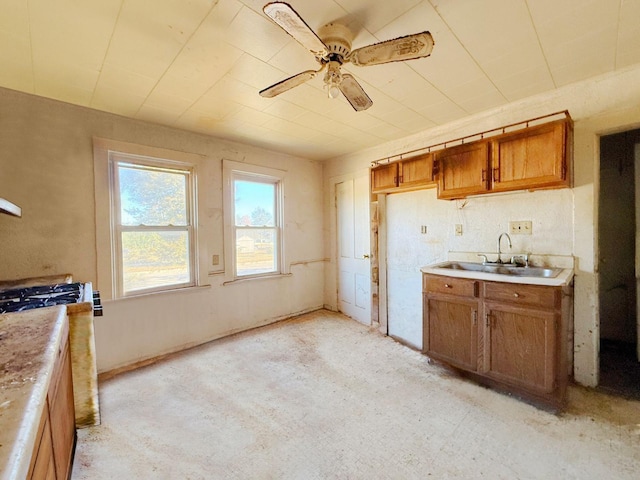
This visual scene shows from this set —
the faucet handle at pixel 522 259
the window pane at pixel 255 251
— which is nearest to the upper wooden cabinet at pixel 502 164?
the faucet handle at pixel 522 259

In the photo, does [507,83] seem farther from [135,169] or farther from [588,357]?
[135,169]

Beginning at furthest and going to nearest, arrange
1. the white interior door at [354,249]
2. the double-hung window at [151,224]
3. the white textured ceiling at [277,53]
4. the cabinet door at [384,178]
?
the white interior door at [354,249]
the cabinet door at [384,178]
the double-hung window at [151,224]
the white textured ceiling at [277,53]

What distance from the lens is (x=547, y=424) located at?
5.87 feet

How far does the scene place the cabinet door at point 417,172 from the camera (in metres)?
2.75

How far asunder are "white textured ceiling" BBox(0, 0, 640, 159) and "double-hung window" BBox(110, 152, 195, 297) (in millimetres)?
537

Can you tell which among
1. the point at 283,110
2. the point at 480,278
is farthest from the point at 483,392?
the point at 283,110

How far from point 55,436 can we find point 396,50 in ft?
7.35

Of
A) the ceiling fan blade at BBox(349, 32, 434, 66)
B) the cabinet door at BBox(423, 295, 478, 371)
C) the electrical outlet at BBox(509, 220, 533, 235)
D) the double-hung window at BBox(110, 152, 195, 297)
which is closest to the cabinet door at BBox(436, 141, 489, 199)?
the electrical outlet at BBox(509, 220, 533, 235)

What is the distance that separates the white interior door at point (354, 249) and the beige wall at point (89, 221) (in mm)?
1102

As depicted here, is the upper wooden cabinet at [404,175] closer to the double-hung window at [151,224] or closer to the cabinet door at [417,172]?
the cabinet door at [417,172]

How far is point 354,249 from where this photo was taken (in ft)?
13.0

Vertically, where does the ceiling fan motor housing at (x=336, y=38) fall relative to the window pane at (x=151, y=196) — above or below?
above

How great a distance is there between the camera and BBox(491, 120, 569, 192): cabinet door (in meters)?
2.03

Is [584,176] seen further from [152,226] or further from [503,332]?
[152,226]
